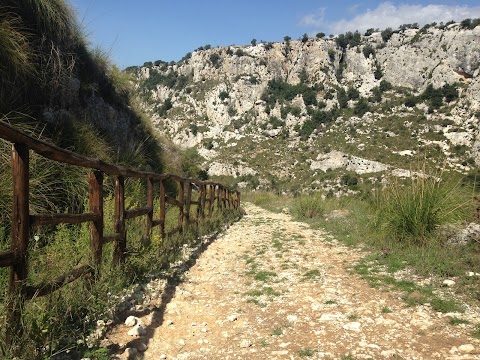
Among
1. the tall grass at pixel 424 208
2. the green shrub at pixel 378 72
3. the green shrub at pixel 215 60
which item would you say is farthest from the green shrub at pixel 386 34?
the tall grass at pixel 424 208

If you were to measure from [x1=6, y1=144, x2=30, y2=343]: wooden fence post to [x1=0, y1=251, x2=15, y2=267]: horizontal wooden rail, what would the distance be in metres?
0.02

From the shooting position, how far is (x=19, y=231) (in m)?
2.40

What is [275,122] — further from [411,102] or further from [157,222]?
[157,222]

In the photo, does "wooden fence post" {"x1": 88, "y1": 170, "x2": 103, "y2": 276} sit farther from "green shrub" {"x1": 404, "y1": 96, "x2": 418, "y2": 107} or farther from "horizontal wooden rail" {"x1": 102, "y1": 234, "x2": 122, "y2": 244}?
"green shrub" {"x1": 404, "y1": 96, "x2": 418, "y2": 107}

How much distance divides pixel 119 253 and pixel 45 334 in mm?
1838

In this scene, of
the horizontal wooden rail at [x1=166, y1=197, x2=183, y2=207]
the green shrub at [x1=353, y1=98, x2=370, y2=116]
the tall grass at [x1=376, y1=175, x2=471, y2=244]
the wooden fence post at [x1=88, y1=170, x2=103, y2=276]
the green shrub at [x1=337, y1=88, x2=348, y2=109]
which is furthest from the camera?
the green shrub at [x1=337, y1=88, x2=348, y2=109]

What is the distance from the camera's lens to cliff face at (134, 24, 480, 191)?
5866 centimetres

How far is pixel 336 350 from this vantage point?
A: 9.26 feet

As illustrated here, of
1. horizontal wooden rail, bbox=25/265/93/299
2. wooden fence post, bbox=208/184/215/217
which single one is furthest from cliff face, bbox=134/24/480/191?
horizontal wooden rail, bbox=25/265/93/299

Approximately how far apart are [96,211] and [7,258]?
4.38ft

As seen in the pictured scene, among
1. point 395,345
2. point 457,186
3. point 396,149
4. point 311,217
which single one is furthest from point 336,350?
point 396,149

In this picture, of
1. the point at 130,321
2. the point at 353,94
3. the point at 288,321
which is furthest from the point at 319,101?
the point at 130,321

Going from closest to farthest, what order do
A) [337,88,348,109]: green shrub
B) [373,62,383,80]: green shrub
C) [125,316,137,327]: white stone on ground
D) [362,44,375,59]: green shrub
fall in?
[125,316,137,327]: white stone on ground
[337,88,348,109]: green shrub
[373,62,383,80]: green shrub
[362,44,375,59]: green shrub

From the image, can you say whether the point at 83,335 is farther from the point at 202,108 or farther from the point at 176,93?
the point at 176,93
